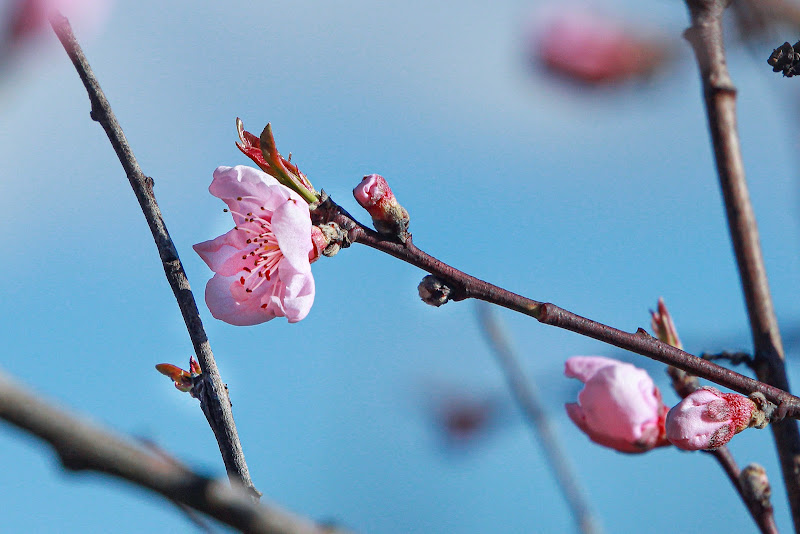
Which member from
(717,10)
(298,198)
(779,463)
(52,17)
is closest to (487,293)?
(298,198)

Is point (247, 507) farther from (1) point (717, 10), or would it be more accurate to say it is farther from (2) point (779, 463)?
(1) point (717, 10)

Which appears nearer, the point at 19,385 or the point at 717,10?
the point at 19,385

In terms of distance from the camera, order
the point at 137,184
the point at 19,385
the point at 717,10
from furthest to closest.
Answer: the point at 717,10 < the point at 137,184 < the point at 19,385

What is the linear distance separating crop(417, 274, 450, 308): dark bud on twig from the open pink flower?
14cm

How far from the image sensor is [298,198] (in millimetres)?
858

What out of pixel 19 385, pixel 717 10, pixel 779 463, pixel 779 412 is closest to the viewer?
pixel 19 385

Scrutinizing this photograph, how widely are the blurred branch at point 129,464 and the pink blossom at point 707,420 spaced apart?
65 centimetres

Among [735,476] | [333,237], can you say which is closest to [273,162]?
[333,237]

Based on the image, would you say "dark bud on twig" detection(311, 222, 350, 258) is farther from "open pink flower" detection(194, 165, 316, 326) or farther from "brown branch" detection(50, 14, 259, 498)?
"brown branch" detection(50, 14, 259, 498)

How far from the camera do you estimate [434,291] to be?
792 mm

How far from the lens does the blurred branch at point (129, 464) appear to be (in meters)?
0.25

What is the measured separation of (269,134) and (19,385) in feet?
1.98

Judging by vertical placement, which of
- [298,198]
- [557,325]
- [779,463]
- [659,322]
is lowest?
[779,463]

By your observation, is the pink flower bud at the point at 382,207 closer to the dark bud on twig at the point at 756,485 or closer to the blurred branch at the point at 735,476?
the blurred branch at the point at 735,476
